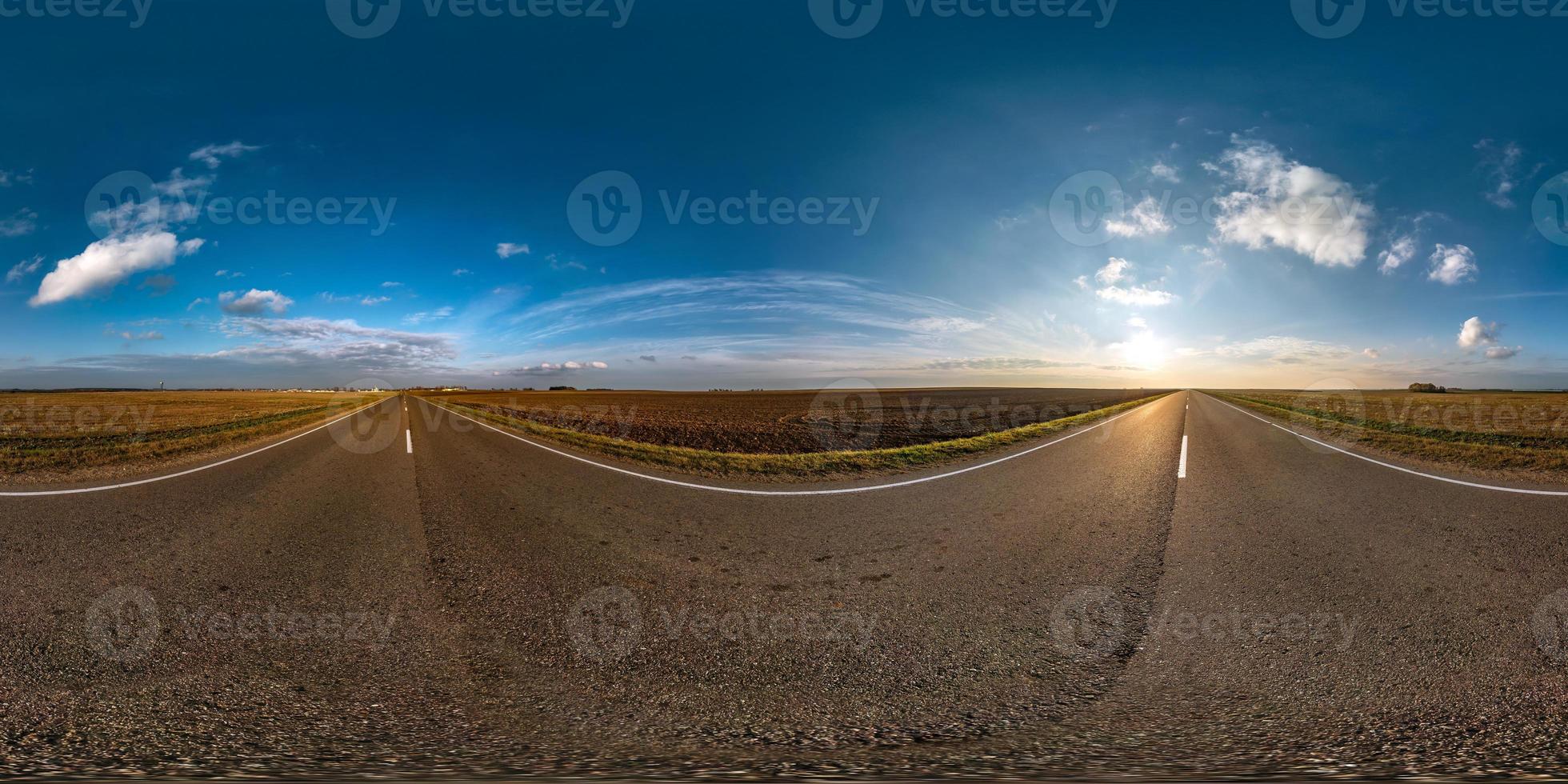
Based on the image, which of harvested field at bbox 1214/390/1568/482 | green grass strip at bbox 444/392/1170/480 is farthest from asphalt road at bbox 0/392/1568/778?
harvested field at bbox 1214/390/1568/482

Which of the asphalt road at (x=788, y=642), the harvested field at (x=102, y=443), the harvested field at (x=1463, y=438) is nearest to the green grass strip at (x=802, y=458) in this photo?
the asphalt road at (x=788, y=642)

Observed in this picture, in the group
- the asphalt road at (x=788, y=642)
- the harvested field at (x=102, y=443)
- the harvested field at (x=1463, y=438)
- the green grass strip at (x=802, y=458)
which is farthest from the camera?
the harvested field at (x=102, y=443)

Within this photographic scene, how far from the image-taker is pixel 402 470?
40.3 ft

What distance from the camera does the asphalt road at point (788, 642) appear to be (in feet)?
9.45

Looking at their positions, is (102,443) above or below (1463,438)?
above

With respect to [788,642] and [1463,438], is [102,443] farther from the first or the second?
[1463,438]

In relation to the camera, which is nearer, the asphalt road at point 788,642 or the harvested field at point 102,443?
the asphalt road at point 788,642

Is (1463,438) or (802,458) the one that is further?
(1463,438)

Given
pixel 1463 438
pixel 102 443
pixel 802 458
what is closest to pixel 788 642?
pixel 802 458

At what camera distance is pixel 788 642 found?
13.0ft

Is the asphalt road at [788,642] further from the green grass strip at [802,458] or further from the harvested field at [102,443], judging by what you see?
the harvested field at [102,443]

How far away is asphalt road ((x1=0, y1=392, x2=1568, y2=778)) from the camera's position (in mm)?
2881

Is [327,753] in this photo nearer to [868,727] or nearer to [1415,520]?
[868,727]

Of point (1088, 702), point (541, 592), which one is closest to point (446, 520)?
point (541, 592)
